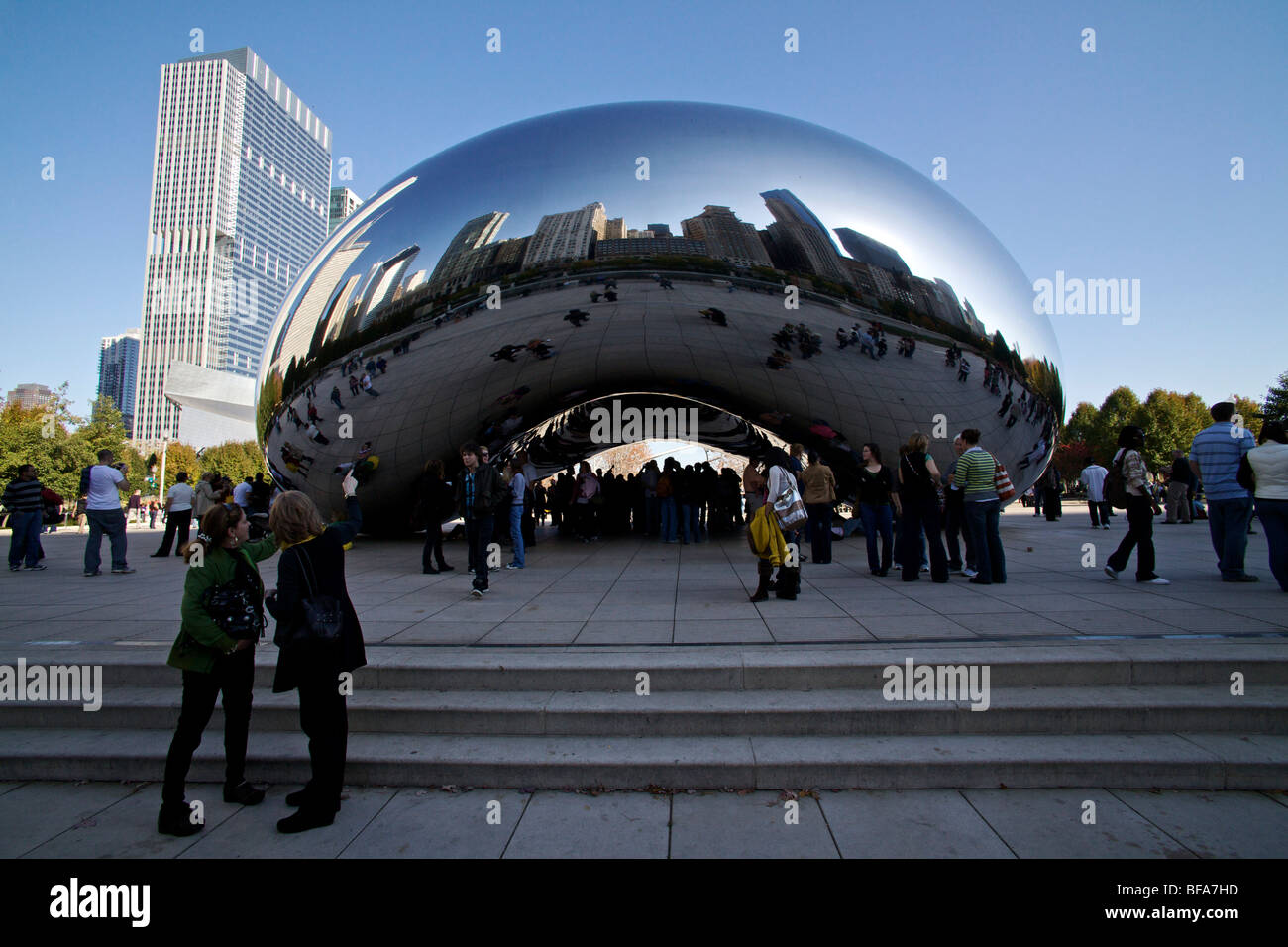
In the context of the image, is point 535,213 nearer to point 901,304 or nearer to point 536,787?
point 901,304

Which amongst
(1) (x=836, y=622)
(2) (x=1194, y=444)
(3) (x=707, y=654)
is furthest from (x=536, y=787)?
(2) (x=1194, y=444)

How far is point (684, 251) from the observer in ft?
27.5

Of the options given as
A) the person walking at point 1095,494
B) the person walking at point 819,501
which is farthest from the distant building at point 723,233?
the person walking at point 1095,494

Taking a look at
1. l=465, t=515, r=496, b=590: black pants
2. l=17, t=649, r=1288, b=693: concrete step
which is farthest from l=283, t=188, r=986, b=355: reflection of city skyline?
l=17, t=649, r=1288, b=693: concrete step

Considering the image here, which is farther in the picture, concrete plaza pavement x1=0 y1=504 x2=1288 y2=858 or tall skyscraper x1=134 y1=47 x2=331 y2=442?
tall skyscraper x1=134 y1=47 x2=331 y2=442

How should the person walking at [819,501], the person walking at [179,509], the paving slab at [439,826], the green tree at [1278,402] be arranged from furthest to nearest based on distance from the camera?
the green tree at [1278,402]
the person walking at [179,509]
the person walking at [819,501]
the paving slab at [439,826]

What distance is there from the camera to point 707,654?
427 cm

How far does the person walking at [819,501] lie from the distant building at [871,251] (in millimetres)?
2723

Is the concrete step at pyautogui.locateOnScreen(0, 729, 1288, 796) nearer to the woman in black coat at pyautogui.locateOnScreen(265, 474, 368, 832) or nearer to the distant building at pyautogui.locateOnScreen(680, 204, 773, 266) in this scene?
the woman in black coat at pyautogui.locateOnScreen(265, 474, 368, 832)

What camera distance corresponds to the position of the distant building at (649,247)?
27.5 ft

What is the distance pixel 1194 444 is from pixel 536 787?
262 inches

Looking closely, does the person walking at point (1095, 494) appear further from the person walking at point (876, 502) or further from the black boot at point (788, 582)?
the black boot at point (788, 582)

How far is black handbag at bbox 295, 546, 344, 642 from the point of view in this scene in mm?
2988

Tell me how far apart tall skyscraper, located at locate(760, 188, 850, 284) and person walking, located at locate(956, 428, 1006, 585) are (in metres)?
3.08
